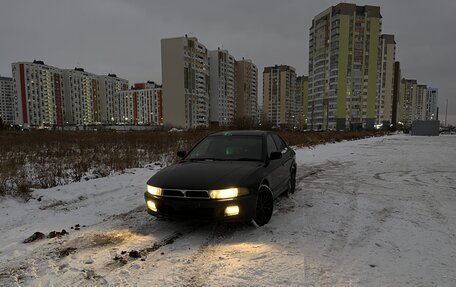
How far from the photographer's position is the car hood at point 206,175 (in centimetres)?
402

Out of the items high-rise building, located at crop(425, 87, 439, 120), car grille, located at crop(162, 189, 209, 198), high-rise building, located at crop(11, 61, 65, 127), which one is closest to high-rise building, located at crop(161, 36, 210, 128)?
high-rise building, located at crop(11, 61, 65, 127)

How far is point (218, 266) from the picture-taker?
3.28 m

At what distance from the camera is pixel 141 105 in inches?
5581

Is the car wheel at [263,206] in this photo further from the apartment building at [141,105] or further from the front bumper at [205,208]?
the apartment building at [141,105]

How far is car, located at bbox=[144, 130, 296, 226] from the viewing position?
3.94 metres

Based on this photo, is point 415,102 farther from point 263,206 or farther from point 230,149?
point 263,206

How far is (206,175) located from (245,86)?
424ft

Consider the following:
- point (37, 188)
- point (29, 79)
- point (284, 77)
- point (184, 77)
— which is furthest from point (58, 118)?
point (37, 188)

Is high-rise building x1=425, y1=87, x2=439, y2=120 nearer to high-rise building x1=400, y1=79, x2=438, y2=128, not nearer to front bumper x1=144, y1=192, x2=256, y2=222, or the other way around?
high-rise building x1=400, y1=79, x2=438, y2=128

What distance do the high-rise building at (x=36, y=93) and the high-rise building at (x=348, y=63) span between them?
102205mm

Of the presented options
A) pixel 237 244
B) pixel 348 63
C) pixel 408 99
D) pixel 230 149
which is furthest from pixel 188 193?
pixel 408 99

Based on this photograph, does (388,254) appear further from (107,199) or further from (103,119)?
(103,119)

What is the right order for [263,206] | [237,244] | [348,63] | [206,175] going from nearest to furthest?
[237,244]
[206,175]
[263,206]
[348,63]

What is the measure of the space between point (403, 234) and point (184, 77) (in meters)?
92.3
